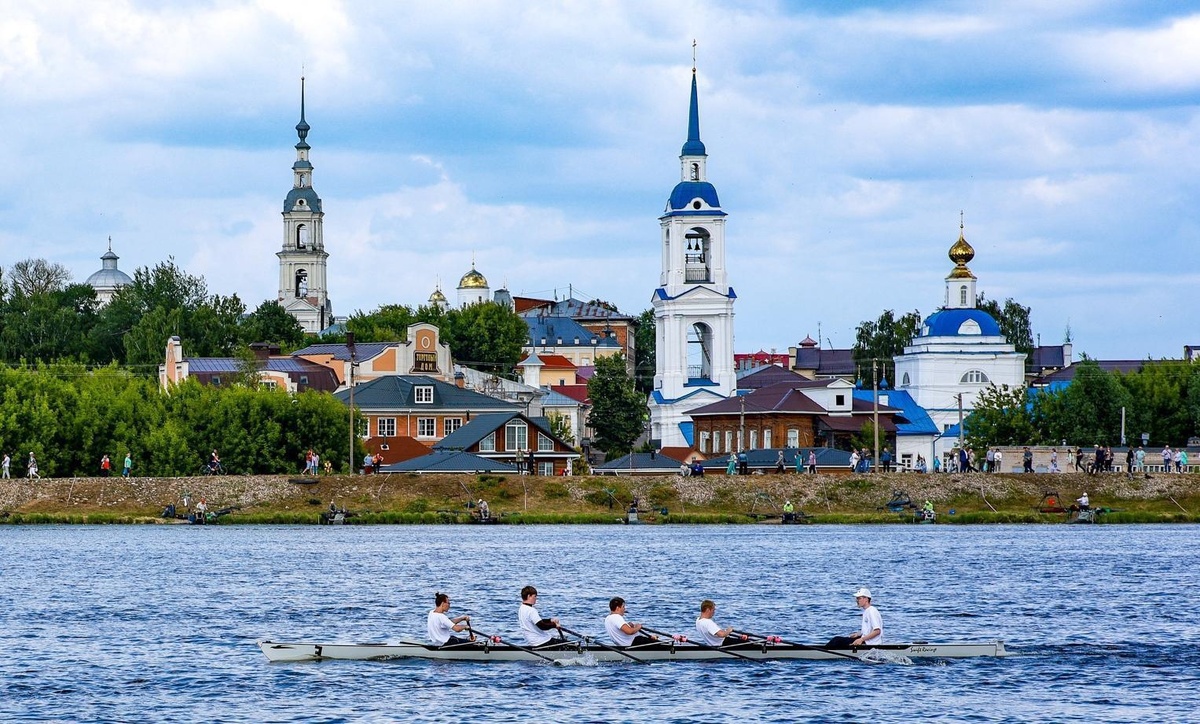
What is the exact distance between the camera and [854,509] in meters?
112

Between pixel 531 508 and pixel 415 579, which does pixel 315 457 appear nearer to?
pixel 531 508

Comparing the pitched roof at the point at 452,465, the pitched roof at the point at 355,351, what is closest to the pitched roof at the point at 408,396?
the pitched roof at the point at 355,351

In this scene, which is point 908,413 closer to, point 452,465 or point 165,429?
point 452,465

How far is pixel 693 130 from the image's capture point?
630ft

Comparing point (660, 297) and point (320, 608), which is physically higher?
point (660, 297)

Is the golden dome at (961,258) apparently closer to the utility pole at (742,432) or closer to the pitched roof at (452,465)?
the utility pole at (742,432)

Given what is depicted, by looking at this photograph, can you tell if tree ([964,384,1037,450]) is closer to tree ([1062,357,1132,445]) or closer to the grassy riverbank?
tree ([1062,357,1132,445])

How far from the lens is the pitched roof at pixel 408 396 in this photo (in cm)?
14062

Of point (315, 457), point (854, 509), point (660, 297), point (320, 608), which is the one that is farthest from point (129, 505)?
point (660, 297)

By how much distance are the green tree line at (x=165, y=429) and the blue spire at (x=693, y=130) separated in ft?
248

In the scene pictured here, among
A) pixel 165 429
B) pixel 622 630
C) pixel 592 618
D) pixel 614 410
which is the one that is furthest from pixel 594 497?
pixel 614 410

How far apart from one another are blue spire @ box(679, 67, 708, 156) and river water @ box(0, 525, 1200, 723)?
309 feet

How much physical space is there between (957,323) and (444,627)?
5438 inches

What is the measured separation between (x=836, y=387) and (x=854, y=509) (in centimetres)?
5113
